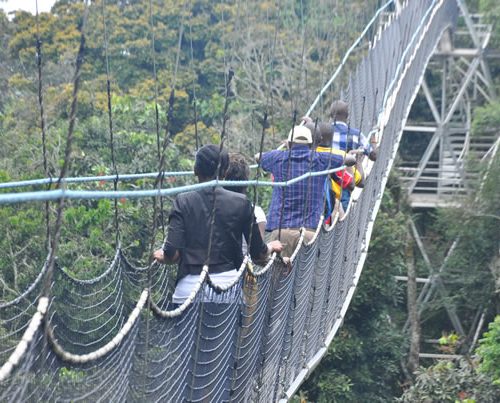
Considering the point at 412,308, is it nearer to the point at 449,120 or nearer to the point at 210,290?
the point at 449,120

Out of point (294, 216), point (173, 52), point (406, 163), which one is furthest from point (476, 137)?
point (294, 216)

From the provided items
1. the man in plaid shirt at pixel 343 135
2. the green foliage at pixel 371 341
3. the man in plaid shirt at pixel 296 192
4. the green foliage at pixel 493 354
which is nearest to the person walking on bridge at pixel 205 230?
the man in plaid shirt at pixel 296 192

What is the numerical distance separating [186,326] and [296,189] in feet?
6.71

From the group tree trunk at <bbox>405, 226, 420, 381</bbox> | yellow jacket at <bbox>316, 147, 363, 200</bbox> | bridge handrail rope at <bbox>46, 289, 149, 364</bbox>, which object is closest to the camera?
bridge handrail rope at <bbox>46, 289, 149, 364</bbox>

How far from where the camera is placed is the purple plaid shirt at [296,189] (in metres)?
5.36

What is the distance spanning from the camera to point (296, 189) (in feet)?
17.7

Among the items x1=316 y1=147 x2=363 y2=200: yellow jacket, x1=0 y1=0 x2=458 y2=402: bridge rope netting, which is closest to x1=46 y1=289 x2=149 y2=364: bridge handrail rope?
x1=0 y1=0 x2=458 y2=402: bridge rope netting

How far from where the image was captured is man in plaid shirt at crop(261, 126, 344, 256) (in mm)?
5320

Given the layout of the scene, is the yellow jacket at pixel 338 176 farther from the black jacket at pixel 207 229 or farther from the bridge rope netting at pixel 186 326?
the black jacket at pixel 207 229

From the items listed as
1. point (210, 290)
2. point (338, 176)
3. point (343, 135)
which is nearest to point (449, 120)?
point (343, 135)

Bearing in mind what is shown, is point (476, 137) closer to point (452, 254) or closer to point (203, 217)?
point (452, 254)

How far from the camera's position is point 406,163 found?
16.5 metres

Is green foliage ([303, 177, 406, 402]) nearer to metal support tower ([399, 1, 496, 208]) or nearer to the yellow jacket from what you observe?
metal support tower ([399, 1, 496, 208])

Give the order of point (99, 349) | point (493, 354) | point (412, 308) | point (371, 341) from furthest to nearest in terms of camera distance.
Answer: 1. point (412, 308)
2. point (371, 341)
3. point (493, 354)
4. point (99, 349)
